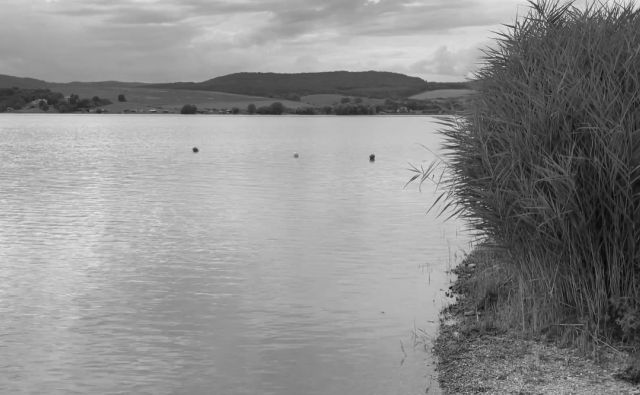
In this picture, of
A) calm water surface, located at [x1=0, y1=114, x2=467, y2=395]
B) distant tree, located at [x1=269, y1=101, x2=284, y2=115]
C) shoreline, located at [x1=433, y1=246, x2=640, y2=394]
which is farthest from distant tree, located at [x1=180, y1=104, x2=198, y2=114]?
shoreline, located at [x1=433, y1=246, x2=640, y2=394]

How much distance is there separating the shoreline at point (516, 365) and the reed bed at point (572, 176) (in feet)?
1.41

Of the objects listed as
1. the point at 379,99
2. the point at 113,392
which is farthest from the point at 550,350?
the point at 379,99

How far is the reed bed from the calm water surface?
92.0 inches

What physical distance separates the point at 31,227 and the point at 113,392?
1532 centimetres

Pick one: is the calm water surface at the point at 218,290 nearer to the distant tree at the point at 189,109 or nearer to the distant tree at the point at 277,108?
the distant tree at the point at 277,108

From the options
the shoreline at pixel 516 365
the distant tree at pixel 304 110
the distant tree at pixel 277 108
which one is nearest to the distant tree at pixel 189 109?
the distant tree at pixel 277 108

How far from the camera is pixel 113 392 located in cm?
1130

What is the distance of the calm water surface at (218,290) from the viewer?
12109mm

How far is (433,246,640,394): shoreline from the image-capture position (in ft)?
33.8

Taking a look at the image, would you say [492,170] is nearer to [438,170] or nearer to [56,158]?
[438,170]

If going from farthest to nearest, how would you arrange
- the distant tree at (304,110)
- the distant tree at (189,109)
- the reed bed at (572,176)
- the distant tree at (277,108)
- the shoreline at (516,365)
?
the distant tree at (189,109) → the distant tree at (304,110) → the distant tree at (277,108) → the reed bed at (572,176) → the shoreline at (516,365)

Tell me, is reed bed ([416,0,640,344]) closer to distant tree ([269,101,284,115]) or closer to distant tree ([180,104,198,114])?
distant tree ([269,101,284,115])

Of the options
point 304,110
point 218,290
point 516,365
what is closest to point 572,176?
point 516,365

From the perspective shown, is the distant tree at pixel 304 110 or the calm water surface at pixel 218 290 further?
the distant tree at pixel 304 110
